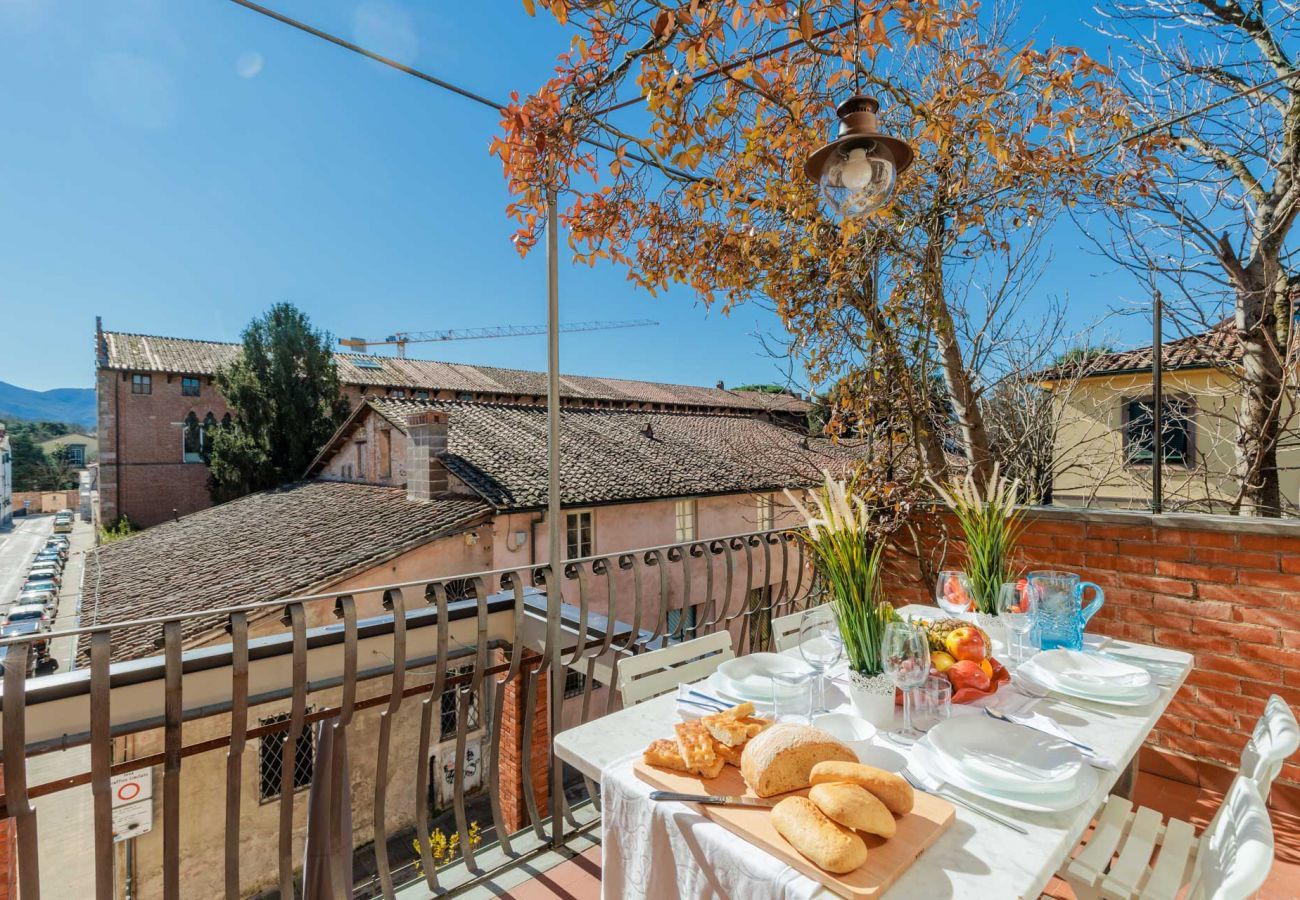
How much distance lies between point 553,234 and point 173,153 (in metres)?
21.7

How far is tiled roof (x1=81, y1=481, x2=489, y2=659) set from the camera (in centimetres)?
872

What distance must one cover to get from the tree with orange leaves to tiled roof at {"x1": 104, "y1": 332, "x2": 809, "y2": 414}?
16.6m

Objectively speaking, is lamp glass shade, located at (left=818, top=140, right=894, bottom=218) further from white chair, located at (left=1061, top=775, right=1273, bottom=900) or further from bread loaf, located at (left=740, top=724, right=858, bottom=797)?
white chair, located at (left=1061, top=775, right=1273, bottom=900)

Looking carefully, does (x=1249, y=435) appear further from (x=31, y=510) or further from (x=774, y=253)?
(x=31, y=510)

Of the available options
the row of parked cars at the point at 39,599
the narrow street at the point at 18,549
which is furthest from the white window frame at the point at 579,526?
the narrow street at the point at 18,549

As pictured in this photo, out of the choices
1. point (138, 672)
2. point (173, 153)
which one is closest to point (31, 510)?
point (173, 153)

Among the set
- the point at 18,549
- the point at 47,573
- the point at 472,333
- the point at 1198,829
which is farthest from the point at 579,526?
the point at 472,333

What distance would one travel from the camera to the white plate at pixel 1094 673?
1534 millimetres

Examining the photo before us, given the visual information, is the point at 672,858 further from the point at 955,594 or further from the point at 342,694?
the point at 955,594

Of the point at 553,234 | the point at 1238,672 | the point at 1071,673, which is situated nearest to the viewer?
the point at 1071,673

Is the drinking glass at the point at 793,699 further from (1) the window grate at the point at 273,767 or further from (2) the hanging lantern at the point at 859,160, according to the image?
(1) the window grate at the point at 273,767

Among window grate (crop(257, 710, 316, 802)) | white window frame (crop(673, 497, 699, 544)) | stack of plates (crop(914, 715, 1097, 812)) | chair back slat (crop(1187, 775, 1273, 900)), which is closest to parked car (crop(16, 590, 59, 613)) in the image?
window grate (crop(257, 710, 316, 802))

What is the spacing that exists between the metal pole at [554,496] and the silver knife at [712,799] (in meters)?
0.99

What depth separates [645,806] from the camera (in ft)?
3.63
